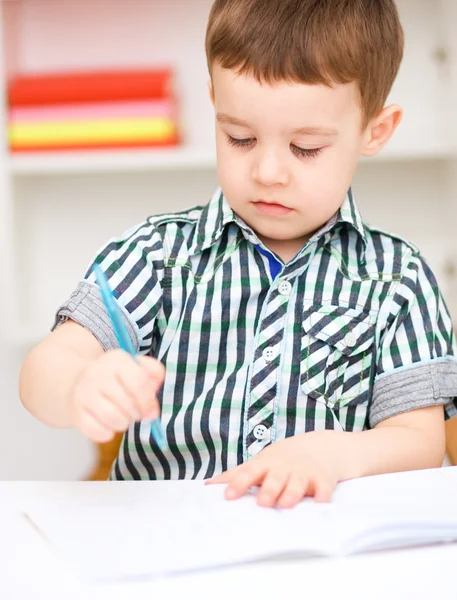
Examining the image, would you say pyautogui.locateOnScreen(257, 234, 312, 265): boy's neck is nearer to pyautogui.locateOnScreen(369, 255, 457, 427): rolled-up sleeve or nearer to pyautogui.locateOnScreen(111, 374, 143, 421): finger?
pyautogui.locateOnScreen(369, 255, 457, 427): rolled-up sleeve

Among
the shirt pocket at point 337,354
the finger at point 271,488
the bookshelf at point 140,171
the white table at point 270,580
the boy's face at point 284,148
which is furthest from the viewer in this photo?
the bookshelf at point 140,171

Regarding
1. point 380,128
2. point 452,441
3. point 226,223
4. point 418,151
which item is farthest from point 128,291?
point 418,151

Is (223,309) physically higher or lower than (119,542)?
higher

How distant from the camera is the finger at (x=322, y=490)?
2.17 ft

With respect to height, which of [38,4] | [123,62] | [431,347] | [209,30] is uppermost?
[38,4]

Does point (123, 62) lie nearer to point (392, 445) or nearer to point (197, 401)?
point (197, 401)

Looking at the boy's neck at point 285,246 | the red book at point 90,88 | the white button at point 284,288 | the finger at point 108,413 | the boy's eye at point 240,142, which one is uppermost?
the red book at point 90,88

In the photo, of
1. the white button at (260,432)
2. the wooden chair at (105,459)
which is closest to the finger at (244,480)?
the white button at (260,432)

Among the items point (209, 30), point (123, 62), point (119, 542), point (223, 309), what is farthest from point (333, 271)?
point (123, 62)

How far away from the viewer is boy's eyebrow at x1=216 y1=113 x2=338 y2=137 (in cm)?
84

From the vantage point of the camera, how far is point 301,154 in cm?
87

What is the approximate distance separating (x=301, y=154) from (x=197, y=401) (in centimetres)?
→ 31

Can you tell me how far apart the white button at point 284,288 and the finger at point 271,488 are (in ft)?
0.98

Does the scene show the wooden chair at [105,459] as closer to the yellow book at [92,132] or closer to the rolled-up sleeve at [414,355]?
the yellow book at [92,132]
